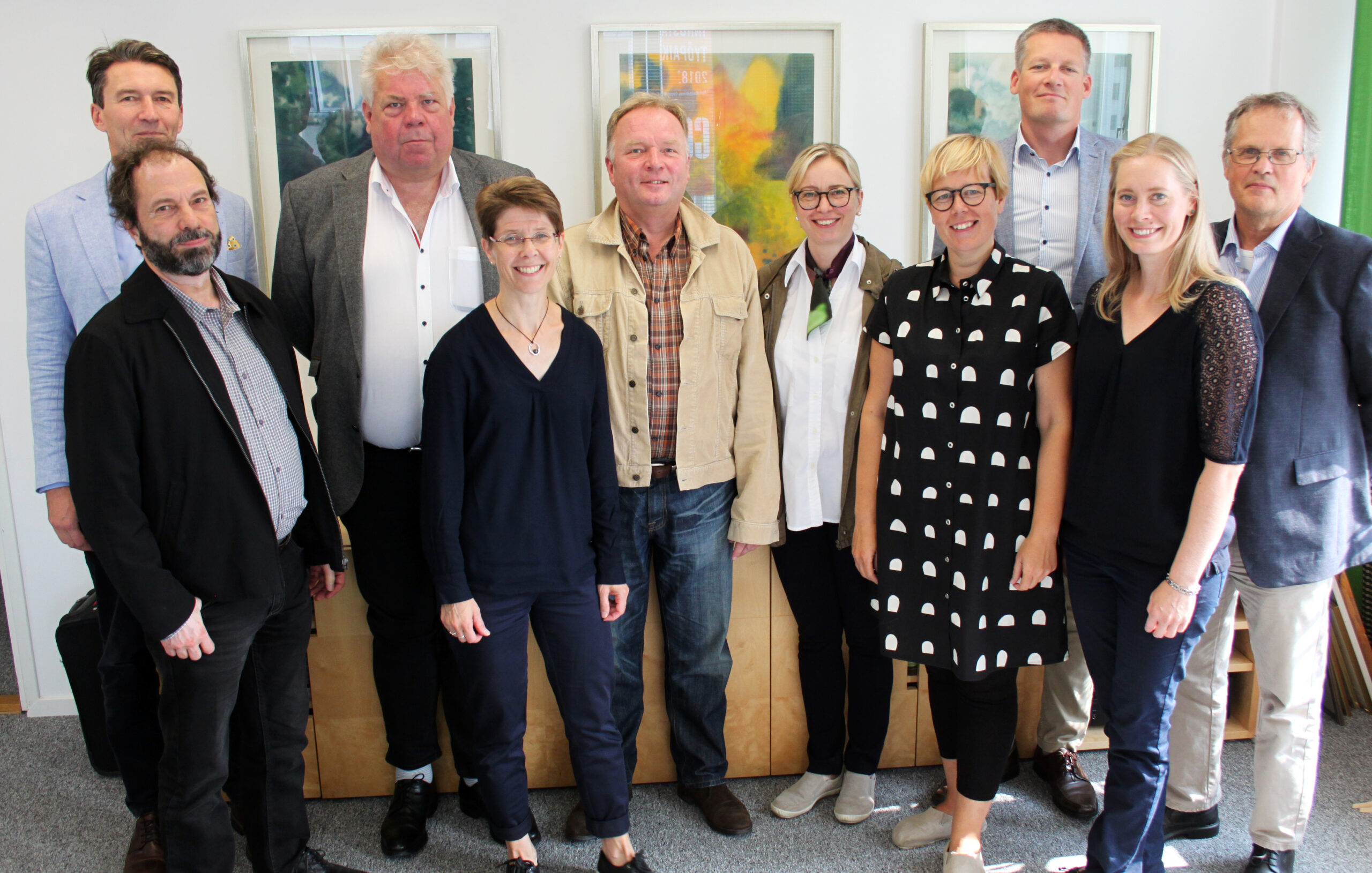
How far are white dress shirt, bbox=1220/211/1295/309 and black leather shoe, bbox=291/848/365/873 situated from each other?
2505 millimetres

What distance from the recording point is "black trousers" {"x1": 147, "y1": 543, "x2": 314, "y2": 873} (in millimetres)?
1722

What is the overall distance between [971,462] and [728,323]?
0.67 metres

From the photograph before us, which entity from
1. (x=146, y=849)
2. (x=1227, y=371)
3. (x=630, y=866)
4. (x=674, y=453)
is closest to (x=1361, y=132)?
(x=1227, y=371)

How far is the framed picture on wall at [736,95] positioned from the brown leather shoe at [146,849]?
223 centimetres

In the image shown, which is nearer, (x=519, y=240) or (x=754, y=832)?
(x=519, y=240)

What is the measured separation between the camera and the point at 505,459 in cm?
183

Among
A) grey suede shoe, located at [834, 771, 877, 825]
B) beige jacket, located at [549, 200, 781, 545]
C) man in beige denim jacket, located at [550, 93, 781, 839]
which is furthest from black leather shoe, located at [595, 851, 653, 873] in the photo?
beige jacket, located at [549, 200, 781, 545]

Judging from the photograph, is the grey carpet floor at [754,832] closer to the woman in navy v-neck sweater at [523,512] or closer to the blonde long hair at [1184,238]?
the woman in navy v-neck sweater at [523,512]

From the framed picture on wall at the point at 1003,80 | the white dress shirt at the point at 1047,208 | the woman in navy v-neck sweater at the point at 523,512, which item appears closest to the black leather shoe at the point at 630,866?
the woman in navy v-neck sweater at the point at 523,512

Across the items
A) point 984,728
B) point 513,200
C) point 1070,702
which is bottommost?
point 1070,702

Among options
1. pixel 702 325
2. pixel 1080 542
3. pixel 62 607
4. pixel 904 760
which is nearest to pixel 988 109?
pixel 702 325

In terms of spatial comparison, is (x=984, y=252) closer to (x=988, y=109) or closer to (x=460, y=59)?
(x=988, y=109)

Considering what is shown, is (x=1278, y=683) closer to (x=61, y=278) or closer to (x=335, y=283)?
(x=335, y=283)

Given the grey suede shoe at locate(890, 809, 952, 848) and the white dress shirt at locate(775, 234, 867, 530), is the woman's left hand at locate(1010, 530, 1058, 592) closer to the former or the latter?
the white dress shirt at locate(775, 234, 867, 530)
